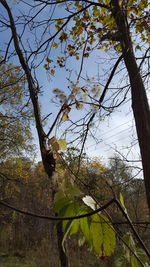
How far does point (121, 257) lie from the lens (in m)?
0.44

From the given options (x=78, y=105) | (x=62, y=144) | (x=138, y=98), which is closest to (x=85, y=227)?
(x=62, y=144)

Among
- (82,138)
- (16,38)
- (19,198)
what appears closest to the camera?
(16,38)

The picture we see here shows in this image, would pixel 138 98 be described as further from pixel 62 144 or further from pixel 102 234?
pixel 102 234

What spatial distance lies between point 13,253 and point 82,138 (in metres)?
11.3

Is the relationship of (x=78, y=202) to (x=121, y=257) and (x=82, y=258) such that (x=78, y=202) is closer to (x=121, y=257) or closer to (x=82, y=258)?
(x=121, y=257)

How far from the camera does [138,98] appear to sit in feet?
5.44

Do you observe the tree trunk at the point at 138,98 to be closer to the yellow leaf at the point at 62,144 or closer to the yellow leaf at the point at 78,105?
the yellow leaf at the point at 78,105

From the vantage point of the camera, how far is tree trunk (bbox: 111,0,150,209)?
4.99ft

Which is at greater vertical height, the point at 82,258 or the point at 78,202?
the point at 78,202

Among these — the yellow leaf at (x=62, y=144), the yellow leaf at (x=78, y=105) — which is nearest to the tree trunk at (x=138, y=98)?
the yellow leaf at (x=78, y=105)

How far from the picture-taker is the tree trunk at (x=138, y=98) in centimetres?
152

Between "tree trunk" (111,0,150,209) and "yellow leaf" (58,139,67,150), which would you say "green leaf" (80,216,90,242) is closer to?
"yellow leaf" (58,139,67,150)

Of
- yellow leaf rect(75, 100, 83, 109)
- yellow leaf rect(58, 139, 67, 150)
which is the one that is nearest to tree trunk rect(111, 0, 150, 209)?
yellow leaf rect(75, 100, 83, 109)

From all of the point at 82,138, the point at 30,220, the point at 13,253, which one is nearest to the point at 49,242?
the point at 13,253
